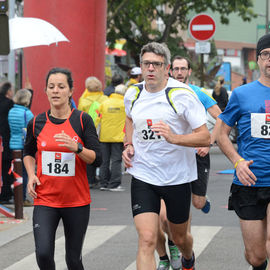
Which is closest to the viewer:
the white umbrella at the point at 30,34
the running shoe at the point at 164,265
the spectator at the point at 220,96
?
the running shoe at the point at 164,265

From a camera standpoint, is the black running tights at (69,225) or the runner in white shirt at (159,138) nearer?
the black running tights at (69,225)

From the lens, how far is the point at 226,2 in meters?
32.9

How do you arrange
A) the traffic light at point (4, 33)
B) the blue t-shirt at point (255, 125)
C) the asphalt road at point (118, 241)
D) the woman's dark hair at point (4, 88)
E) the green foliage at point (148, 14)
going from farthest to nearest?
the green foliage at point (148, 14), the woman's dark hair at point (4, 88), the traffic light at point (4, 33), the asphalt road at point (118, 241), the blue t-shirt at point (255, 125)

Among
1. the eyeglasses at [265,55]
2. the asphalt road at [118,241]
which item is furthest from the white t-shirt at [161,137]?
the asphalt road at [118,241]

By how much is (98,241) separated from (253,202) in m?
3.70

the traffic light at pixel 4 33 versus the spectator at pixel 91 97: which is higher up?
the traffic light at pixel 4 33

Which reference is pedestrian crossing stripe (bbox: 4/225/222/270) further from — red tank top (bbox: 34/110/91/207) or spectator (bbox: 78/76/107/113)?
spectator (bbox: 78/76/107/113)

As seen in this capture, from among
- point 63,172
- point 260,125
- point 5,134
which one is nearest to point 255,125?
point 260,125

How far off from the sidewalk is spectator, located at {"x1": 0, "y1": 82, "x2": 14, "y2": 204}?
1.23 m

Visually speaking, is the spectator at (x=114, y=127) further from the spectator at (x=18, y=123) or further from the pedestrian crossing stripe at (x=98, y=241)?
the pedestrian crossing stripe at (x=98, y=241)

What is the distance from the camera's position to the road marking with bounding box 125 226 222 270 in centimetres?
866

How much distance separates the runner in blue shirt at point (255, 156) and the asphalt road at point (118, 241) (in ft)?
6.00

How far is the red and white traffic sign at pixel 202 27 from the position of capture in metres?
17.7

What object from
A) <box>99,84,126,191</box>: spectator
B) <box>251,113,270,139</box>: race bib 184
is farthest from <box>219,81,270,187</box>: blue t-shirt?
<box>99,84,126,191</box>: spectator
